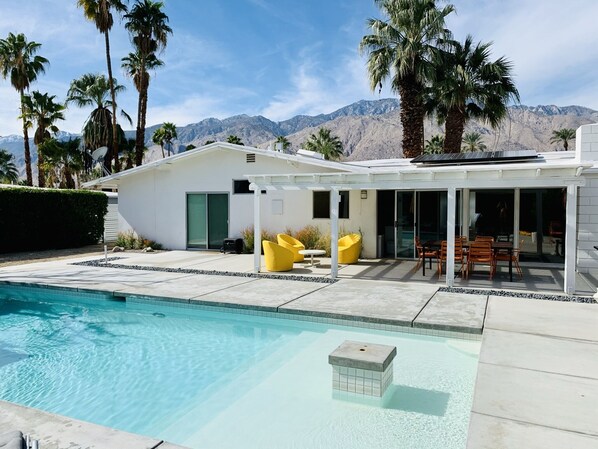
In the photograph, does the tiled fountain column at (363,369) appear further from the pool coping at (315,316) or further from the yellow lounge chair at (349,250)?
the yellow lounge chair at (349,250)

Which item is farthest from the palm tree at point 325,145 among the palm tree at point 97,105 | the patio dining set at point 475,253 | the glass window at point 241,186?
the patio dining set at point 475,253

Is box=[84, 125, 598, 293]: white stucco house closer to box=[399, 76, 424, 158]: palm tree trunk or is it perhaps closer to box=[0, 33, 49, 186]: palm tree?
box=[399, 76, 424, 158]: palm tree trunk

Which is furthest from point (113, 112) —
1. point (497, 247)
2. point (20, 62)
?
point (497, 247)

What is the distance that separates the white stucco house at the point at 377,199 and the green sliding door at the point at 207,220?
4 centimetres

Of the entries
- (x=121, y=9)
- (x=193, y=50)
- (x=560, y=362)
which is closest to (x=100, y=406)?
(x=560, y=362)

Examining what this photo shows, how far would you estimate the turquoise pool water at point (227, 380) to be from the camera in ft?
14.3

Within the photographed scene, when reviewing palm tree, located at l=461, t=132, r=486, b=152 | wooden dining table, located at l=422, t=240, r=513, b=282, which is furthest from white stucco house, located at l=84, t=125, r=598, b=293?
palm tree, located at l=461, t=132, r=486, b=152

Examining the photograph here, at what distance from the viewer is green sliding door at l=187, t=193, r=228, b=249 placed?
16578 mm

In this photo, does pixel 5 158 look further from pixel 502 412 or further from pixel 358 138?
pixel 358 138

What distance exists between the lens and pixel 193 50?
24.6m

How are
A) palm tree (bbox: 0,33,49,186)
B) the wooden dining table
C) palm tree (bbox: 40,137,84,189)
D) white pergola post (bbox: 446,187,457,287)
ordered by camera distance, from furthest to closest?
palm tree (bbox: 40,137,84,189), palm tree (bbox: 0,33,49,186), the wooden dining table, white pergola post (bbox: 446,187,457,287)

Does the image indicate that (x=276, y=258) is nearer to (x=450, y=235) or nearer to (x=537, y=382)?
(x=450, y=235)

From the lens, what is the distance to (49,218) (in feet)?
59.3

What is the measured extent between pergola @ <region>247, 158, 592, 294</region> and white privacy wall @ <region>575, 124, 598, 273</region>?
177 cm
